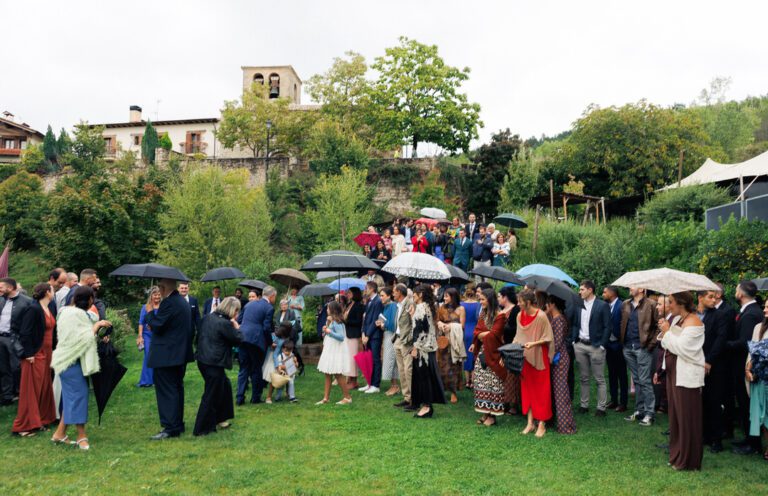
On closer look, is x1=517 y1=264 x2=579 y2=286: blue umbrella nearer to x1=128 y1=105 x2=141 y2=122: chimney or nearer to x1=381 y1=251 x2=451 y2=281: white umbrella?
x1=381 y1=251 x2=451 y2=281: white umbrella

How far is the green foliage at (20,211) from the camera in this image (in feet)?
111

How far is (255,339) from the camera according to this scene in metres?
8.66

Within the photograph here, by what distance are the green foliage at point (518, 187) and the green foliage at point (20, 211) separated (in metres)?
25.4

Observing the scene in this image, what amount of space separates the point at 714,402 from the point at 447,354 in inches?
152

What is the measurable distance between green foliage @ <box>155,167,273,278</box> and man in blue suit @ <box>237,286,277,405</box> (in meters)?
13.5

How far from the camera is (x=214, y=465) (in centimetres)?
589

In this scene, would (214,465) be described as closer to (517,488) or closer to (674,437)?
(517,488)

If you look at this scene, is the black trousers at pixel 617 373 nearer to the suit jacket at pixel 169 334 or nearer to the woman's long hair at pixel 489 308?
the woman's long hair at pixel 489 308

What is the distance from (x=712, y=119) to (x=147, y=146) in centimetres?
4770

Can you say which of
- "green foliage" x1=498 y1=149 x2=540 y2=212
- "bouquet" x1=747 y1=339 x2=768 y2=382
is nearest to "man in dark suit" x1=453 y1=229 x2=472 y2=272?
"bouquet" x1=747 y1=339 x2=768 y2=382

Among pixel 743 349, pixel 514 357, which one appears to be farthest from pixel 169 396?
pixel 743 349

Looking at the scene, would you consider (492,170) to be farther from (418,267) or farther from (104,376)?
(104,376)

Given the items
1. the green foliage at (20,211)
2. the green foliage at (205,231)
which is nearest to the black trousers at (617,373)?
the green foliage at (205,231)

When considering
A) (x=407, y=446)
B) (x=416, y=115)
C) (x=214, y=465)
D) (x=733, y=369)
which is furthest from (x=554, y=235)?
(x=416, y=115)
